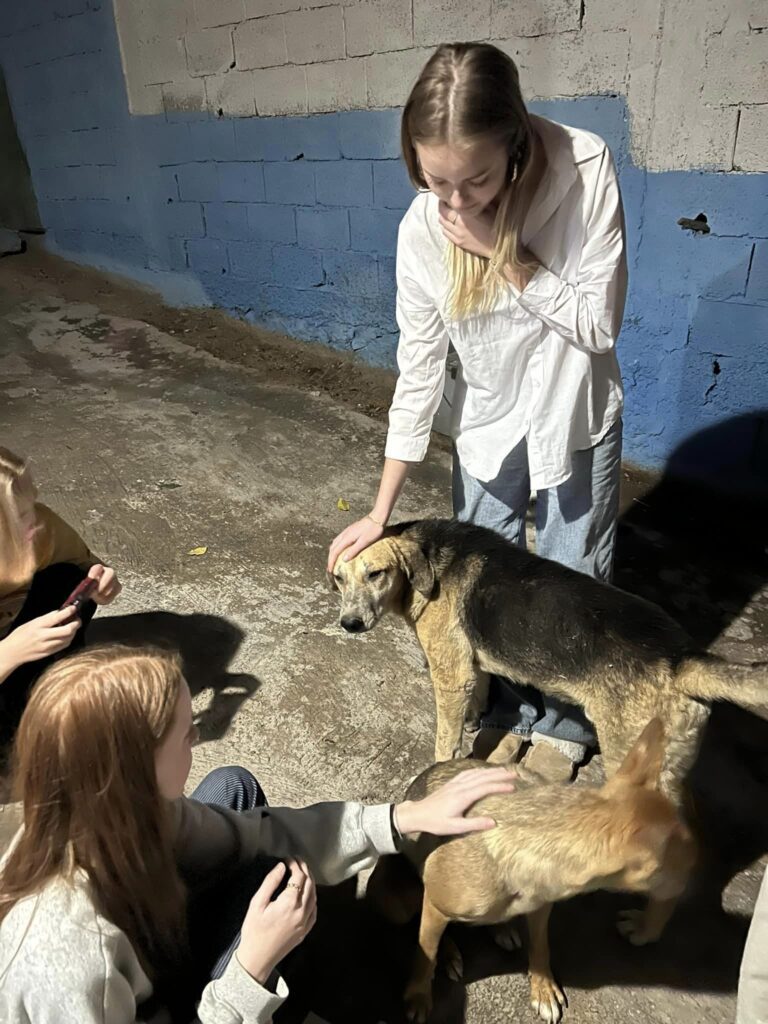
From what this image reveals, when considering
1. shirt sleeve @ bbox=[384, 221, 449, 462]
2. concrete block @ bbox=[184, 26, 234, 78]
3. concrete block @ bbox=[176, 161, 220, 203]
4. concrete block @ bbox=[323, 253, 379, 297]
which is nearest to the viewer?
shirt sleeve @ bbox=[384, 221, 449, 462]

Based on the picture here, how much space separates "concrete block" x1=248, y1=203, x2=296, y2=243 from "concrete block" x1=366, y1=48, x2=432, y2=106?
54.0 inches

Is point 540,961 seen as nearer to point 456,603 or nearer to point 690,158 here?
point 456,603

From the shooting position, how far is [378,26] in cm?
523

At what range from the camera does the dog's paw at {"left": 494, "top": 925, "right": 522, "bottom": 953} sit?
2166mm

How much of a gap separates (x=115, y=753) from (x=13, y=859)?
11.4 inches

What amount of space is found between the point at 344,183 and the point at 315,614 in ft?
13.0

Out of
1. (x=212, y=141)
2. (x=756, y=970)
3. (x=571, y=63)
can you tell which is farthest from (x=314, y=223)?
(x=756, y=970)

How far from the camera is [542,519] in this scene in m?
2.55

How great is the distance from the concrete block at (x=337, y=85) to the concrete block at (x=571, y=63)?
1320 millimetres

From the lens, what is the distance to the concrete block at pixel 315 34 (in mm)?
5504

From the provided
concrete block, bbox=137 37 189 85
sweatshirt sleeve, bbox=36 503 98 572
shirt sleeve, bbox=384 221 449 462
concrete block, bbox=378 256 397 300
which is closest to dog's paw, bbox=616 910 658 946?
shirt sleeve, bbox=384 221 449 462

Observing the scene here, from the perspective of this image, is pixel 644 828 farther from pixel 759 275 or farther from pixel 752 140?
pixel 752 140

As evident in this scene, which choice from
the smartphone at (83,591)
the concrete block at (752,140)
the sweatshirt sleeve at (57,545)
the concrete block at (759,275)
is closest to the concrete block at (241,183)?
the concrete block at (752,140)

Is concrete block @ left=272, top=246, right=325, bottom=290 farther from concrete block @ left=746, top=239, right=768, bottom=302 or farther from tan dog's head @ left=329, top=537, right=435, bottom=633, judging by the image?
tan dog's head @ left=329, top=537, right=435, bottom=633
